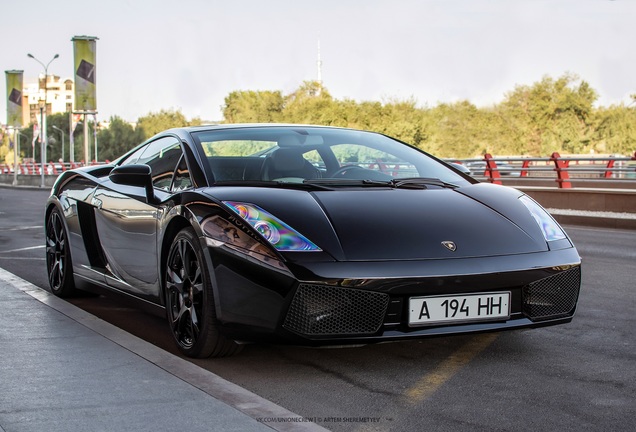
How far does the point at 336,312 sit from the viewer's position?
4441 millimetres

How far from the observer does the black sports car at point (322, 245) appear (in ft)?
14.6

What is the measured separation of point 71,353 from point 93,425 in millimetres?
1417

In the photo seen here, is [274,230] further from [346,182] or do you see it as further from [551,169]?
[551,169]

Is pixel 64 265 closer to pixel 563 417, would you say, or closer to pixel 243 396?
pixel 243 396

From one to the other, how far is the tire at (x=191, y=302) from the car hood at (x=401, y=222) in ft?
1.16

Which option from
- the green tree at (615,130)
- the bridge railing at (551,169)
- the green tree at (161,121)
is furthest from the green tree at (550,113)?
the green tree at (161,121)

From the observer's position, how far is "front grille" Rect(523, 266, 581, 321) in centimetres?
Result: 475

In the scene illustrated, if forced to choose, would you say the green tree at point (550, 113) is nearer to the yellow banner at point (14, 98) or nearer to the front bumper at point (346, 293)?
the yellow banner at point (14, 98)

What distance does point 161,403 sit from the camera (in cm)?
386

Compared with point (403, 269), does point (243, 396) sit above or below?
below

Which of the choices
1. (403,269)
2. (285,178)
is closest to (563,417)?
(403,269)

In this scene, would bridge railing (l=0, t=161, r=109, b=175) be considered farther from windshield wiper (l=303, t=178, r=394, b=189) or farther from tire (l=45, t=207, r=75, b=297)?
windshield wiper (l=303, t=178, r=394, b=189)

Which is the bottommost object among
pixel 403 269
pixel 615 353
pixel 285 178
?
pixel 615 353

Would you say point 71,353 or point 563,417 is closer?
point 563,417
